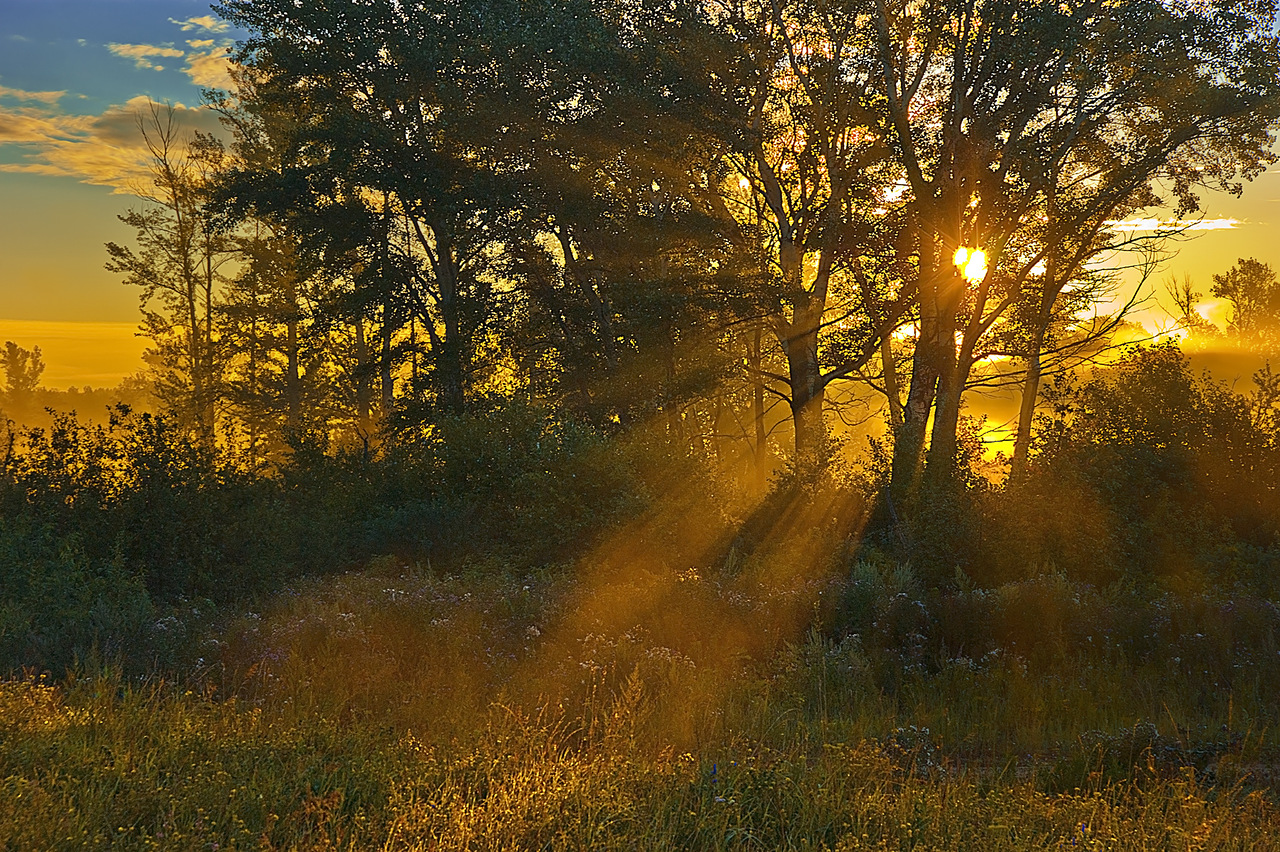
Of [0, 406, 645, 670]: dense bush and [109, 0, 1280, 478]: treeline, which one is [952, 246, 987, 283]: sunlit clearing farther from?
[0, 406, 645, 670]: dense bush

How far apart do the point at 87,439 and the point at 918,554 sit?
35.3ft

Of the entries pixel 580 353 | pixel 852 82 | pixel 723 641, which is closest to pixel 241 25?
pixel 580 353

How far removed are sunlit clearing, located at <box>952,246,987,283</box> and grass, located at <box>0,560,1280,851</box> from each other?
1162cm

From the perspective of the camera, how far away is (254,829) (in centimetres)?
466

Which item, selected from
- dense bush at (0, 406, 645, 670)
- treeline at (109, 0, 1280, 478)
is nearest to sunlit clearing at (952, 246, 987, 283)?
treeline at (109, 0, 1280, 478)

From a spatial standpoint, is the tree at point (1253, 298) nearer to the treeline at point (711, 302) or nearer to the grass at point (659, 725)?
the treeline at point (711, 302)

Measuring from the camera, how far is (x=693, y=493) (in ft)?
49.6

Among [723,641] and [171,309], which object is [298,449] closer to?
[723,641]

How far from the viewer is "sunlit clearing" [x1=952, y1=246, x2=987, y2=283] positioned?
20688 millimetres

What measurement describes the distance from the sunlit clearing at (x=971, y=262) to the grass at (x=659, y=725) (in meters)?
11.6

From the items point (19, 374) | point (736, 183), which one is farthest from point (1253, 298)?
point (19, 374)

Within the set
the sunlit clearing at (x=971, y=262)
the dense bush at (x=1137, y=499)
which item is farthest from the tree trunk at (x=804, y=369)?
the dense bush at (x=1137, y=499)

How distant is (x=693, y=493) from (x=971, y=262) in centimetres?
979

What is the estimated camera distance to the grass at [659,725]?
473 centimetres
